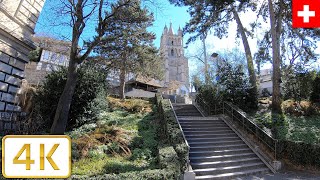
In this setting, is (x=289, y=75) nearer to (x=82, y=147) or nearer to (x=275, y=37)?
(x=275, y=37)

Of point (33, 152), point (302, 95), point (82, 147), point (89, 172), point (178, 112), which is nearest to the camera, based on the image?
point (33, 152)

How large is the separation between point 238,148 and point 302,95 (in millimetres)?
7831

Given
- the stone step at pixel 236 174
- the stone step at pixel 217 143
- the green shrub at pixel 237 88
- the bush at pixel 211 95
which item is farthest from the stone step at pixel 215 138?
the bush at pixel 211 95

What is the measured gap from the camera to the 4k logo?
1979 mm

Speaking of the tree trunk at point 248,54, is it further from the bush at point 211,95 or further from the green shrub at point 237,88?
the bush at point 211,95

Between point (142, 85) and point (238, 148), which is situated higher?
point (142, 85)

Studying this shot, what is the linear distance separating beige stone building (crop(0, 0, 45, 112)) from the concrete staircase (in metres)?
9.45

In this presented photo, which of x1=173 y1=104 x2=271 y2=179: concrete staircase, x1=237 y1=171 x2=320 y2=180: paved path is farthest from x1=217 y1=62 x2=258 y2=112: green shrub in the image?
x1=237 y1=171 x2=320 y2=180: paved path

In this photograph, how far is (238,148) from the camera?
36.3ft

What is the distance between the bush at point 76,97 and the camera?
1159cm

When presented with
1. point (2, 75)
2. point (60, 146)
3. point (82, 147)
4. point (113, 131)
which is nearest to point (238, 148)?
point (113, 131)

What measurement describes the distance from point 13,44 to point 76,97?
461 cm

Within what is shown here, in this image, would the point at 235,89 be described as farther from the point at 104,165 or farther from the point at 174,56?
the point at 174,56

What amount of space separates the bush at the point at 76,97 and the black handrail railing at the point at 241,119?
7841 mm
